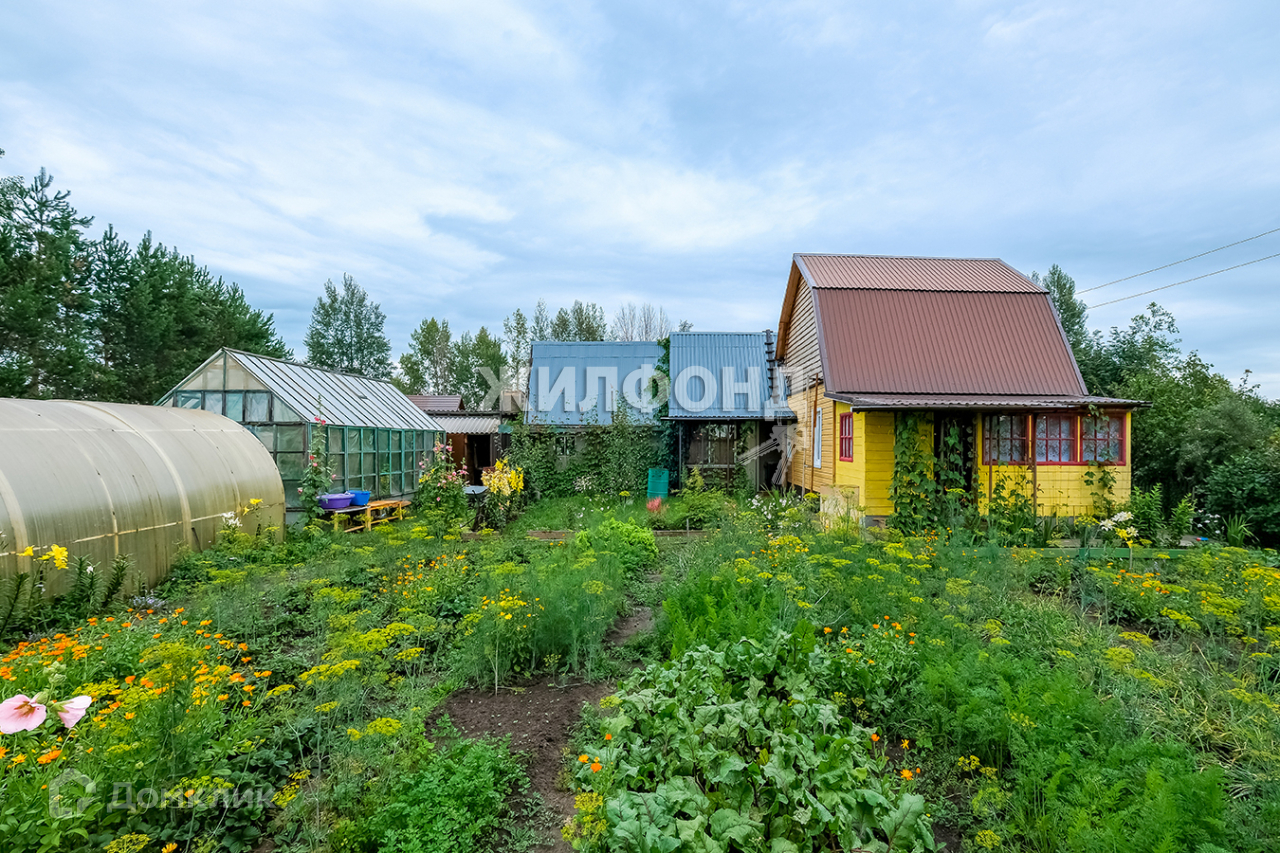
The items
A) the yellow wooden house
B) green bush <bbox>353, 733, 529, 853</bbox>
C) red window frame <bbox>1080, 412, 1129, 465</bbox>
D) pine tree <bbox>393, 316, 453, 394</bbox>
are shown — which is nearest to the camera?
green bush <bbox>353, 733, 529, 853</bbox>

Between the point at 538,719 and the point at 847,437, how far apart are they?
1010 cm

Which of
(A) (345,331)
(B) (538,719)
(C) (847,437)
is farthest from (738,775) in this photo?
(A) (345,331)

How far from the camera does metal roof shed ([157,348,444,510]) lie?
475 inches

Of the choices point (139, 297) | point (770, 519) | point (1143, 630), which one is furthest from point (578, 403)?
point (139, 297)

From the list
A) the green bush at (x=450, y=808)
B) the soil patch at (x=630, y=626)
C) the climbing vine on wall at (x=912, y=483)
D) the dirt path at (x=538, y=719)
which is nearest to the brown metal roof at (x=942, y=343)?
the climbing vine on wall at (x=912, y=483)

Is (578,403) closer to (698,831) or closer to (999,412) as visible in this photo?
(999,412)

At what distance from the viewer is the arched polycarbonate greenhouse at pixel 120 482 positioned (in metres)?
6.53

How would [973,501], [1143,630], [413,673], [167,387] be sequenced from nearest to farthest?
[413,673] < [1143,630] < [973,501] < [167,387]

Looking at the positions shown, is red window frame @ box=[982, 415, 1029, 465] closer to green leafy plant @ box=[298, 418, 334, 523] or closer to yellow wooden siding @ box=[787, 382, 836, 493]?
yellow wooden siding @ box=[787, 382, 836, 493]

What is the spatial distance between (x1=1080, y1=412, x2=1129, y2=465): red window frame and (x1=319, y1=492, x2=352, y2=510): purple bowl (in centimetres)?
1460

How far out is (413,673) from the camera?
5109 millimetres

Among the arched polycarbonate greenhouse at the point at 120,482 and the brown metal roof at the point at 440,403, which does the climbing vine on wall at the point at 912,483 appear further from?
the brown metal roof at the point at 440,403

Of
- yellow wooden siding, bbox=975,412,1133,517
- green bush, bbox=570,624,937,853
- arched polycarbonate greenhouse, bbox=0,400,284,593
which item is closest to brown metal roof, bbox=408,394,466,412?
arched polycarbonate greenhouse, bbox=0,400,284,593

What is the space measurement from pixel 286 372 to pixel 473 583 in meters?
9.13
